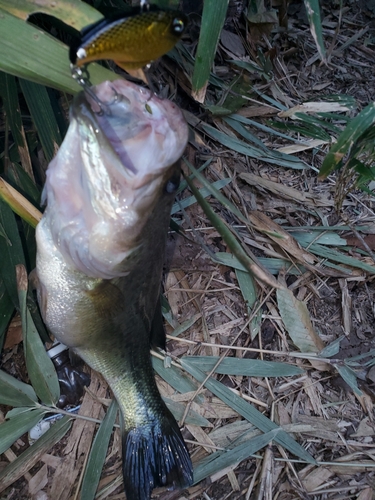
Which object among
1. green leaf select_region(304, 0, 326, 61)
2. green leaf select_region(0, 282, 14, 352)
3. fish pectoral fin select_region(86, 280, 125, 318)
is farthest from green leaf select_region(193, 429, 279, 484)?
green leaf select_region(304, 0, 326, 61)

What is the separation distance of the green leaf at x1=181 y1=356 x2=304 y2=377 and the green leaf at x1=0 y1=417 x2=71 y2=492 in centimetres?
62

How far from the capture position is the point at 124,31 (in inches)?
32.7

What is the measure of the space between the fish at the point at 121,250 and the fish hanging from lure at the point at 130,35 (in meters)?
0.24

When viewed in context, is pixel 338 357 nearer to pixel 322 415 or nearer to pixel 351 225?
pixel 322 415

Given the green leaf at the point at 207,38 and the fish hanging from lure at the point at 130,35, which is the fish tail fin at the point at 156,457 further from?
the fish hanging from lure at the point at 130,35

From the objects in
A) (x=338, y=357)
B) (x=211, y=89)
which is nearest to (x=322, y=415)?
(x=338, y=357)

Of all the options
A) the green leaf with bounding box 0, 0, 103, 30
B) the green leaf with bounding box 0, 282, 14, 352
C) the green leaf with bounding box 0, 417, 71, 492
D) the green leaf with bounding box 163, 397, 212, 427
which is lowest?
the green leaf with bounding box 163, 397, 212, 427

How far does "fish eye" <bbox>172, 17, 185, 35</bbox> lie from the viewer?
86 cm

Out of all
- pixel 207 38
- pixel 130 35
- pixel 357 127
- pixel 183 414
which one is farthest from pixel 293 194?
pixel 130 35

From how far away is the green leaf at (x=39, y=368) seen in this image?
185 cm

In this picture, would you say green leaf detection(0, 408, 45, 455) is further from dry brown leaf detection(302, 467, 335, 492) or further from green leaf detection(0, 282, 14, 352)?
dry brown leaf detection(302, 467, 335, 492)

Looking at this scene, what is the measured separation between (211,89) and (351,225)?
109 cm

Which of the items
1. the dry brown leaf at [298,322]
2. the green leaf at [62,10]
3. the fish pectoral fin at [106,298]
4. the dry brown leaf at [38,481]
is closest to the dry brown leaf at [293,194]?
the dry brown leaf at [298,322]

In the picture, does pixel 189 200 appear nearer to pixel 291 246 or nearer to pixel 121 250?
pixel 291 246
